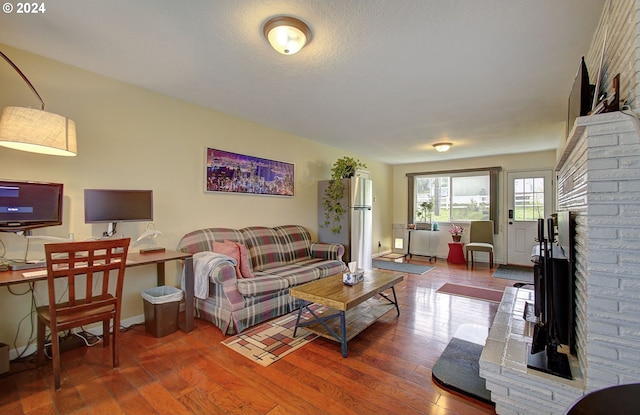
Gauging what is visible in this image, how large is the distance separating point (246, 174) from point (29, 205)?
7.07ft

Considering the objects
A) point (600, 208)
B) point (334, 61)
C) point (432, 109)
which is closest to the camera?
point (600, 208)

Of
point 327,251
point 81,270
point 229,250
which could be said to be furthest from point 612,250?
point 327,251

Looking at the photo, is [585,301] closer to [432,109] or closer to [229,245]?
[432,109]

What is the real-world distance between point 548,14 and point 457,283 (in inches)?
146

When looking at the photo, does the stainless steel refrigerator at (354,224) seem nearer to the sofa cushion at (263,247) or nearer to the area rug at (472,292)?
the sofa cushion at (263,247)

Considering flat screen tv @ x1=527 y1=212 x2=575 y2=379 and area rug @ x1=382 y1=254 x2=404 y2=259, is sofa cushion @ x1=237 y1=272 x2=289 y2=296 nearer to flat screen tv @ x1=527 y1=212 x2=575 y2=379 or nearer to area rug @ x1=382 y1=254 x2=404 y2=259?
flat screen tv @ x1=527 y1=212 x2=575 y2=379

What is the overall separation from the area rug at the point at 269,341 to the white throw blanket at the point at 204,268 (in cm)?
55

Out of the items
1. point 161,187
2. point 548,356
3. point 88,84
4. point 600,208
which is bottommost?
point 548,356

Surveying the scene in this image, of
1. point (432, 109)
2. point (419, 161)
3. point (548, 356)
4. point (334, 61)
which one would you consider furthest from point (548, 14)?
point (419, 161)

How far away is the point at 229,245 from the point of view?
3.13 m

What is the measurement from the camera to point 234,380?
1.94 meters

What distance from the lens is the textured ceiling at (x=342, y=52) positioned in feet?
5.74

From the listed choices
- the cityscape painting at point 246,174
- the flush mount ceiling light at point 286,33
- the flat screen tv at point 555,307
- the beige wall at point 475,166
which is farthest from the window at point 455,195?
the flush mount ceiling light at point 286,33

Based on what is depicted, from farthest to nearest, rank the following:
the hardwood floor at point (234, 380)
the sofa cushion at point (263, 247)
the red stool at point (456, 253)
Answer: the red stool at point (456, 253)
the sofa cushion at point (263, 247)
the hardwood floor at point (234, 380)
